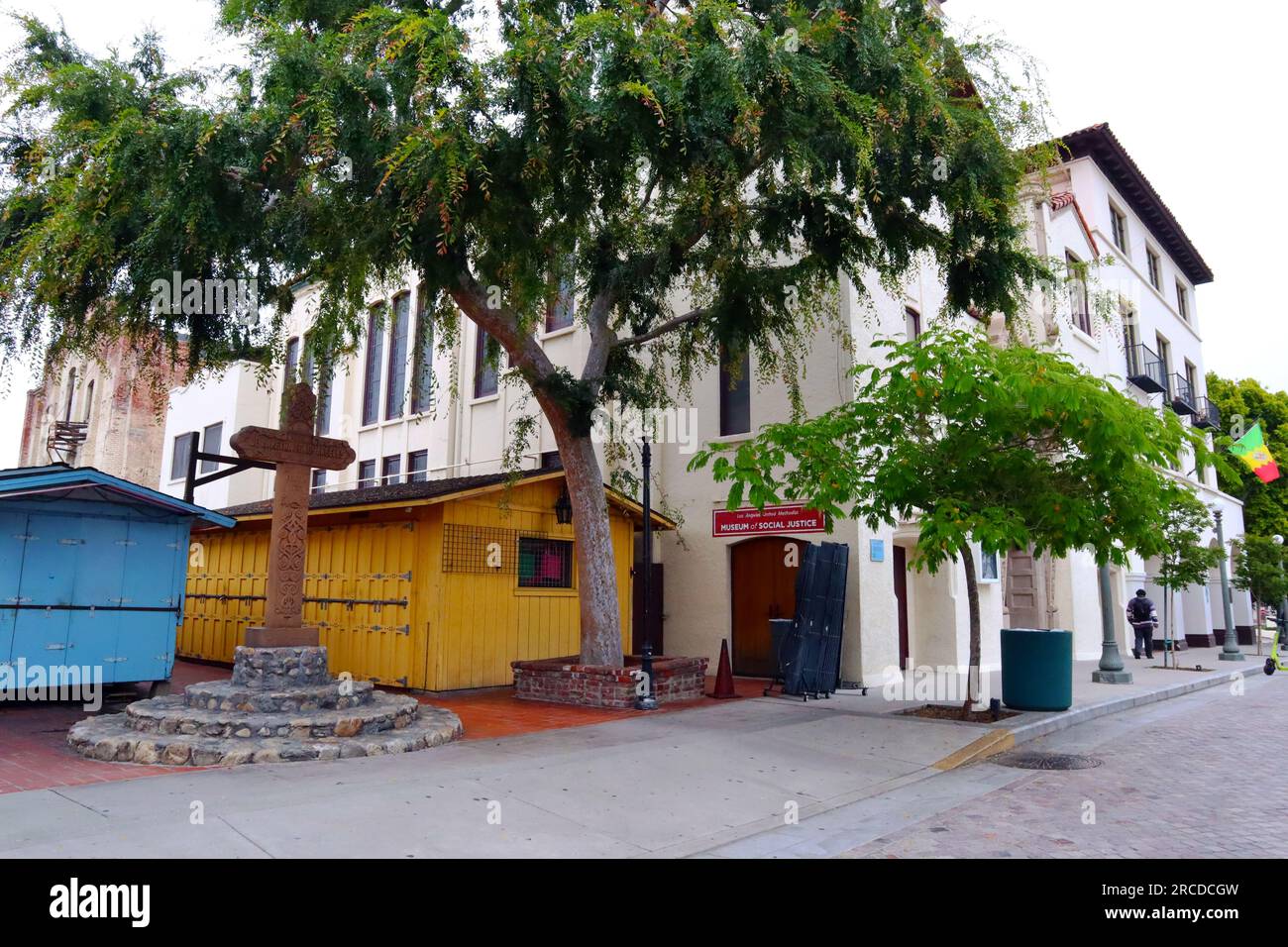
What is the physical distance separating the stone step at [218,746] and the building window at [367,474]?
1482 centimetres

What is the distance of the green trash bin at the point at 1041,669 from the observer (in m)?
11.7

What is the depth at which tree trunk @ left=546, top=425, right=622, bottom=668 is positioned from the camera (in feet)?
40.2

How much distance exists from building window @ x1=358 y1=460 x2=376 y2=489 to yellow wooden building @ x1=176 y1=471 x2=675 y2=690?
6.82m

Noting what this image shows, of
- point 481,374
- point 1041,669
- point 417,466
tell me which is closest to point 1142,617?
point 1041,669

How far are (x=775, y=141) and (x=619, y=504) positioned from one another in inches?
285

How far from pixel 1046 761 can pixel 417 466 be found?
17.2 metres

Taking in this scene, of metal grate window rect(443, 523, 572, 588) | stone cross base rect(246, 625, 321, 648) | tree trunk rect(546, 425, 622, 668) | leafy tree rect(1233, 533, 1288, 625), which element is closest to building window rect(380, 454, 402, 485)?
metal grate window rect(443, 523, 572, 588)

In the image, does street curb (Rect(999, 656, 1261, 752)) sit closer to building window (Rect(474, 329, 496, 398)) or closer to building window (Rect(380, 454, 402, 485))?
building window (Rect(474, 329, 496, 398))

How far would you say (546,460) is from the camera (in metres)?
18.8

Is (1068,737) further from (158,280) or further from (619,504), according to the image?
(158,280)

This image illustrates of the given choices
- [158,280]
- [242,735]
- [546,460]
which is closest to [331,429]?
[546,460]

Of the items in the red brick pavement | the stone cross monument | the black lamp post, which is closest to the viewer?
the red brick pavement

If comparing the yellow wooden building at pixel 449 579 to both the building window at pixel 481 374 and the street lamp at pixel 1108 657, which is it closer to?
the building window at pixel 481 374

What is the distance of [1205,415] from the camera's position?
3228 cm
